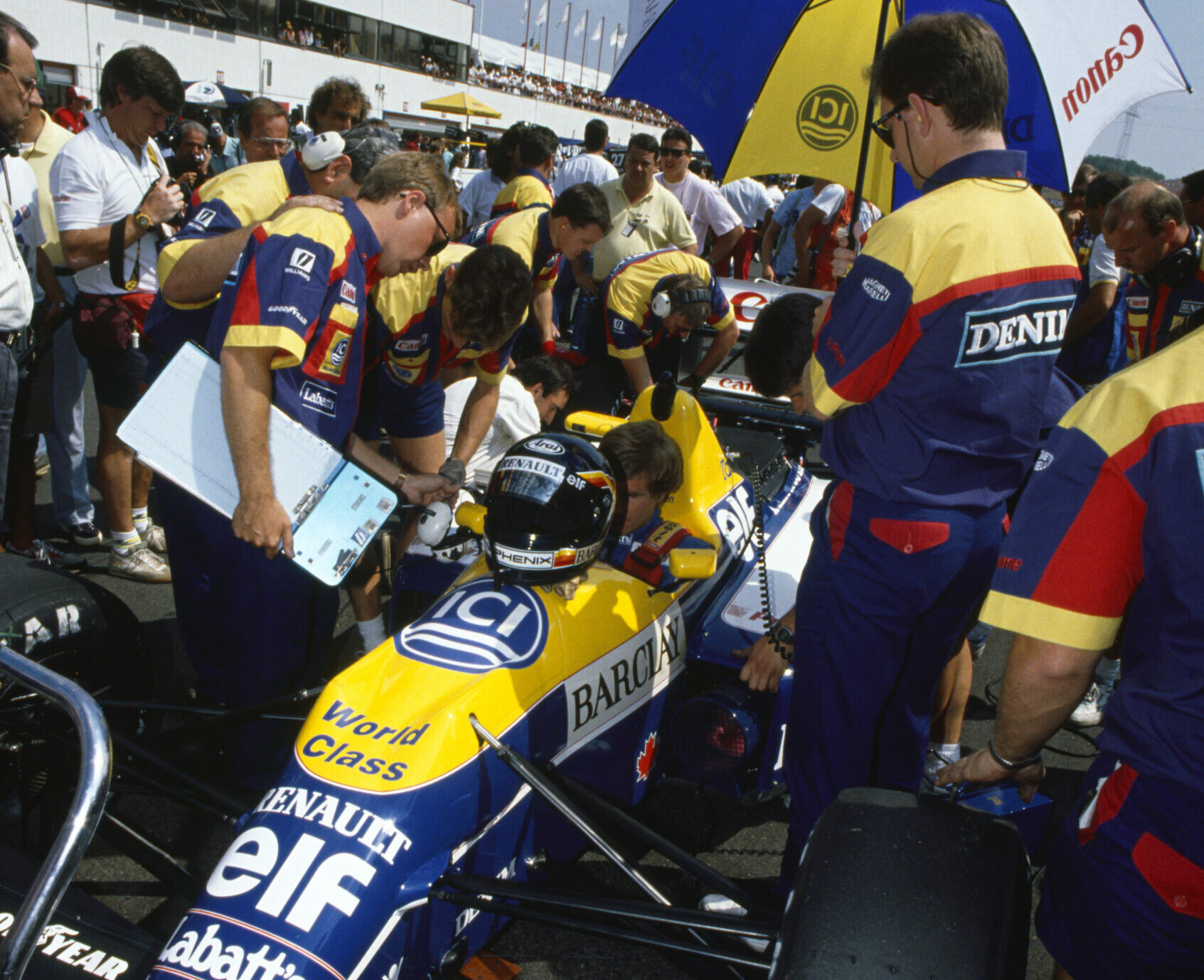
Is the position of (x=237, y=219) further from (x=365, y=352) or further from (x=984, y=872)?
(x=984, y=872)

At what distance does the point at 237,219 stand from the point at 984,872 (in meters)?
2.93

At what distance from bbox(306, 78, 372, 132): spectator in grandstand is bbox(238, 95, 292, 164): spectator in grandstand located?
757 mm

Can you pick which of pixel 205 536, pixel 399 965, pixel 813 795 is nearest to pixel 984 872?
pixel 813 795

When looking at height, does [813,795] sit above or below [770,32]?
below

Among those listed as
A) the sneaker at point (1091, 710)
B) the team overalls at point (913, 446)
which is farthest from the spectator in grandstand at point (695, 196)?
the team overalls at point (913, 446)

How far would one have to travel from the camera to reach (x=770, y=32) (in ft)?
11.1

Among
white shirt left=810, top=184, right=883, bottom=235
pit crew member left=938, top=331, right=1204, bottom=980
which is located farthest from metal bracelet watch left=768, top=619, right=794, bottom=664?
white shirt left=810, top=184, right=883, bottom=235

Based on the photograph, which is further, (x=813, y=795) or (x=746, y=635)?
(x=746, y=635)

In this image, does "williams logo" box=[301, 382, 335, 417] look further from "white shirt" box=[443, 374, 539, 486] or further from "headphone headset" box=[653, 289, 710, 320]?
"headphone headset" box=[653, 289, 710, 320]

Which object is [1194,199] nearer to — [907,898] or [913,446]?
[913,446]

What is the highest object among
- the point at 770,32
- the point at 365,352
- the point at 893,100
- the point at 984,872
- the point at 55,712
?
the point at 770,32

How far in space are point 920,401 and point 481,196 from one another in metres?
6.50

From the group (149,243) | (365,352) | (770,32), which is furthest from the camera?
(149,243)

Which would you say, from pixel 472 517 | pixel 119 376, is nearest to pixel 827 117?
pixel 472 517
